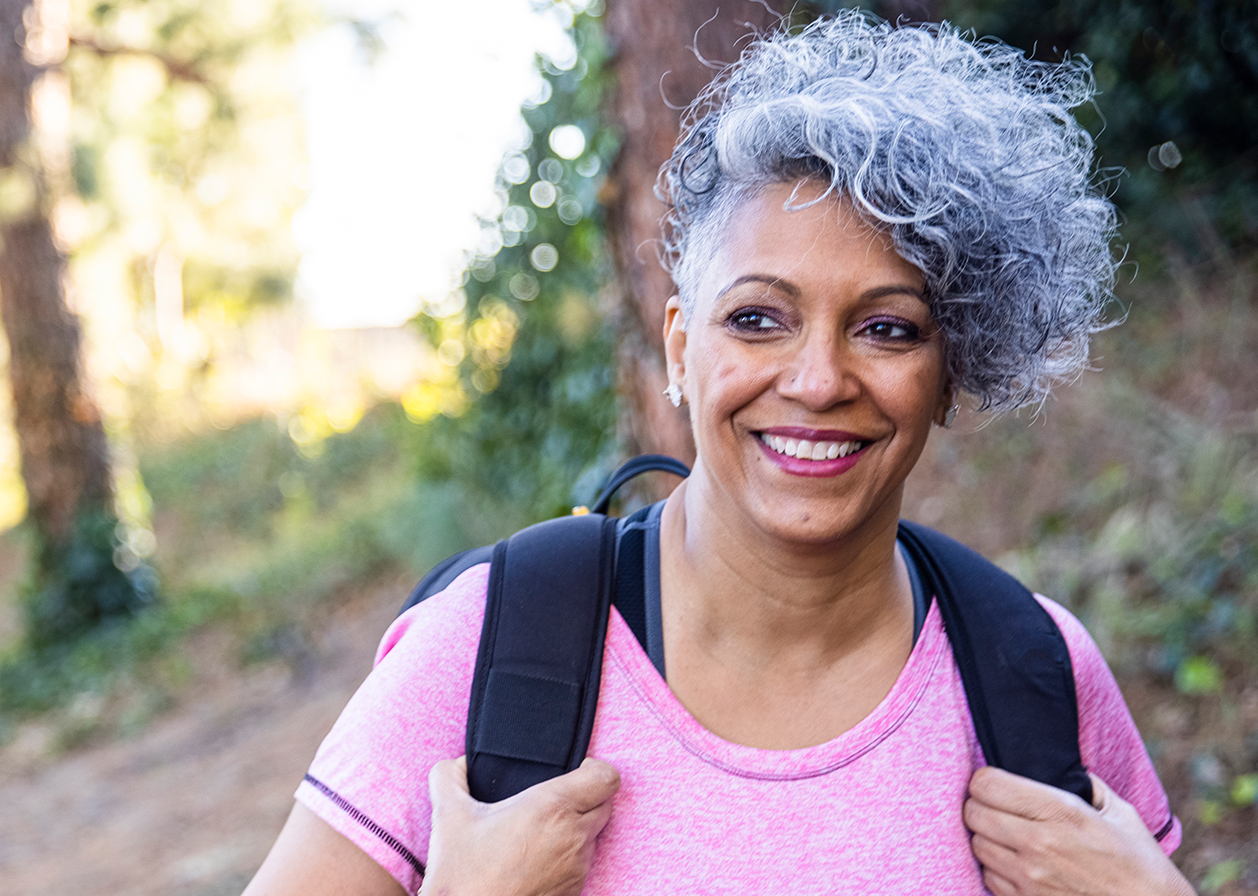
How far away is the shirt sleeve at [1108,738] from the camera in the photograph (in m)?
1.54

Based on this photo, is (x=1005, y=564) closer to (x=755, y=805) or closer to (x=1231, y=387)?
(x=1231, y=387)

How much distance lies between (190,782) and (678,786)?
5.92 m

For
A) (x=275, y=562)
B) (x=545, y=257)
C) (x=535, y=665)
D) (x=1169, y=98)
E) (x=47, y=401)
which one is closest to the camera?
(x=535, y=665)

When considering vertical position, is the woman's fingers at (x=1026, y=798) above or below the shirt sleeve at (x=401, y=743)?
below

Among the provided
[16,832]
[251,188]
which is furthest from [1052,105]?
[251,188]

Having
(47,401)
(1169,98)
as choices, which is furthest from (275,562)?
(1169,98)

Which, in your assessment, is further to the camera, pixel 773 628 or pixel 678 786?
pixel 773 628

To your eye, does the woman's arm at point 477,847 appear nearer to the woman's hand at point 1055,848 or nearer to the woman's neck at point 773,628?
the woman's neck at point 773,628

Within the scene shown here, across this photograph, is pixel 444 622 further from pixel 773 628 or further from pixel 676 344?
pixel 676 344

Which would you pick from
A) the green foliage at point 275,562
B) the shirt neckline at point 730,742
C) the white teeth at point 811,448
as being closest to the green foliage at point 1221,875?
the shirt neckline at point 730,742

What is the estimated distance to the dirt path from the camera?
512cm

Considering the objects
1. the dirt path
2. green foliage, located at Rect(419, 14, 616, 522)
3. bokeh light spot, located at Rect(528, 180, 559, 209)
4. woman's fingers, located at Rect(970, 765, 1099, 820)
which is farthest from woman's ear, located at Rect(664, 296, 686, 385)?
bokeh light spot, located at Rect(528, 180, 559, 209)

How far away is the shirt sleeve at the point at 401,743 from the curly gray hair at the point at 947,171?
63cm

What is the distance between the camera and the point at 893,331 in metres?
1.41
